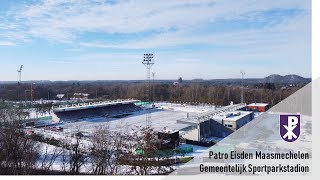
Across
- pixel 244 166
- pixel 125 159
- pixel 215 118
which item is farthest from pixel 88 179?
pixel 215 118

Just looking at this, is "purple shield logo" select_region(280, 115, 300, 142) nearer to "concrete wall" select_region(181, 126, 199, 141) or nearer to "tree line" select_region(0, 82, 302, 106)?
"concrete wall" select_region(181, 126, 199, 141)

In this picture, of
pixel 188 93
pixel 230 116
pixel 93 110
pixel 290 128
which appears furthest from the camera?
pixel 188 93

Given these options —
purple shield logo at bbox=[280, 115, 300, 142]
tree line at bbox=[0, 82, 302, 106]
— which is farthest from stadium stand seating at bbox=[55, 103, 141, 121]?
purple shield logo at bbox=[280, 115, 300, 142]

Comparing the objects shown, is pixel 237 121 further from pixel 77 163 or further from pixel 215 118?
pixel 77 163

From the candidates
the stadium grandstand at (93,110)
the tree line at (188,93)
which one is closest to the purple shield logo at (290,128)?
the stadium grandstand at (93,110)

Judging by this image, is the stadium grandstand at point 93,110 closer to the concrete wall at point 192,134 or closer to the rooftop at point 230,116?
the rooftop at point 230,116

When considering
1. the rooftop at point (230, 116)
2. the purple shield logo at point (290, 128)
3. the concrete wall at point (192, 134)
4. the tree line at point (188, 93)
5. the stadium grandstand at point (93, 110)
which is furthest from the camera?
the tree line at point (188, 93)

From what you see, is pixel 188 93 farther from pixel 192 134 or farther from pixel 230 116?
pixel 192 134

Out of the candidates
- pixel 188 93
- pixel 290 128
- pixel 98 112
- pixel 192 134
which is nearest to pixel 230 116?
pixel 192 134
